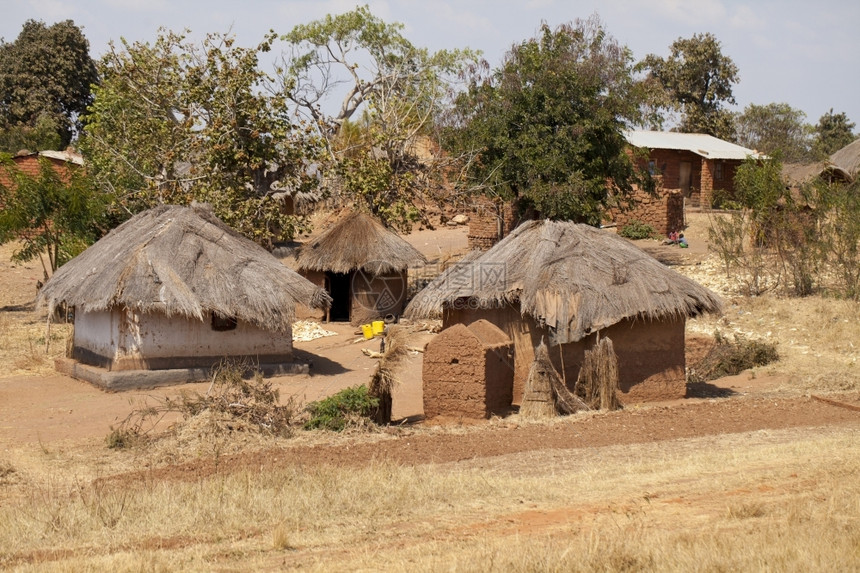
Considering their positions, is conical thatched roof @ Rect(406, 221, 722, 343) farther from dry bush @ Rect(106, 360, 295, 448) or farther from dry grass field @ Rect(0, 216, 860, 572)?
dry bush @ Rect(106, 360, 295, 448)

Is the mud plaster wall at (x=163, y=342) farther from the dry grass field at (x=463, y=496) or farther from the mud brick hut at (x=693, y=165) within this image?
the mud brick hut at (x=693, y=165)

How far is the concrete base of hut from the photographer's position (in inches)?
624

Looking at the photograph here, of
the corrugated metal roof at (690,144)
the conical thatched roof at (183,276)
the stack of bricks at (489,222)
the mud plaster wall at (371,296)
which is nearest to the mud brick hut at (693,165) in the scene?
the corrugated metal roof at (690,144)

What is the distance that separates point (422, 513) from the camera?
7.98 metres

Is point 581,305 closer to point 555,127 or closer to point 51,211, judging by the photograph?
point 555,127

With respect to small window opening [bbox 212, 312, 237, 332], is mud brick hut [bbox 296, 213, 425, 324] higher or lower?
higher

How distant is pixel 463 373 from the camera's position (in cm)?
1291

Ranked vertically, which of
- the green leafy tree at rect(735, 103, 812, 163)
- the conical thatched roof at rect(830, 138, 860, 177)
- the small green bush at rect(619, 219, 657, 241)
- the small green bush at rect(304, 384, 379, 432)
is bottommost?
the small green bush at rect(304, 384, 379, 432)

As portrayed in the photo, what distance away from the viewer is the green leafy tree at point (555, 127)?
81.7 feet

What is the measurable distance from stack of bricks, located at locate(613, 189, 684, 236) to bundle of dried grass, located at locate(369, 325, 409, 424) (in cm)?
1835

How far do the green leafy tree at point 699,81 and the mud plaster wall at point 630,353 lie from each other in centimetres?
3125

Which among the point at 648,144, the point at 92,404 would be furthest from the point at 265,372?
the point at 648,144

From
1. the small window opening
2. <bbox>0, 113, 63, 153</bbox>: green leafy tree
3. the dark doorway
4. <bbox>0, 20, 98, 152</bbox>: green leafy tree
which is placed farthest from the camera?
<bbox>0, 20, 98, 152</bbox>: green leafy tree

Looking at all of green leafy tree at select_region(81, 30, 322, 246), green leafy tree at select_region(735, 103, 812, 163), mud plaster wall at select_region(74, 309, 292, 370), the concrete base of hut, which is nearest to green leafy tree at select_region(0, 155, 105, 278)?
green leafy tree at select_region(81, 30, 322, 246)
